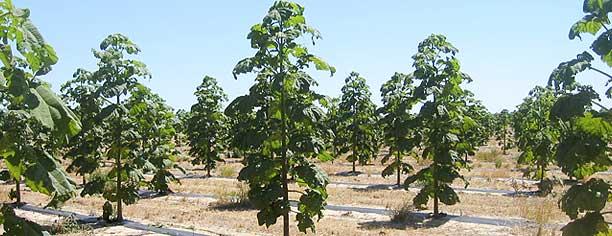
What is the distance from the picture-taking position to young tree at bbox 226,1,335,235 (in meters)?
9.16

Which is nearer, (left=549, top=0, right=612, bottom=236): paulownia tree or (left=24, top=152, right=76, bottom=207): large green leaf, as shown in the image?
(left=24, top=152, right=76, bottom=207): large green leaf

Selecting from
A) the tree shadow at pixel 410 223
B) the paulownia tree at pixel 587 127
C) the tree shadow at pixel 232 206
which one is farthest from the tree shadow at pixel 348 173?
the paulownia tree at pixel 587 127

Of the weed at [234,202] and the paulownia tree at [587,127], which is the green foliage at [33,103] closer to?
the paulownia tree at [587,127]

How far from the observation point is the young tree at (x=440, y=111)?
14.9 metres

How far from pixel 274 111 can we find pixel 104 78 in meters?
6.42

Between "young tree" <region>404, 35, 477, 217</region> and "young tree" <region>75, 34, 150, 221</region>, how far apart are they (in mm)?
7520

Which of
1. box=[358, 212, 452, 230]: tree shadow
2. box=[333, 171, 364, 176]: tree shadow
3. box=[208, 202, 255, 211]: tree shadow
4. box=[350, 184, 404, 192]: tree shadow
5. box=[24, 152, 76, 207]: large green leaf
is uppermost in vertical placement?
box=[333, 171, 364, 176]: tree shadow

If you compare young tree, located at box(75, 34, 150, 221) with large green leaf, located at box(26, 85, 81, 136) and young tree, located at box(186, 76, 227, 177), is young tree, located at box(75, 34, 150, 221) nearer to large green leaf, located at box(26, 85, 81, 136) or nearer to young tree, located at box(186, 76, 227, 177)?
large green leaf, located at box(26, 85, 81, 136)

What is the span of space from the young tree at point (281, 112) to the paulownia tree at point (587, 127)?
154 inches

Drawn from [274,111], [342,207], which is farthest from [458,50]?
[274,111]

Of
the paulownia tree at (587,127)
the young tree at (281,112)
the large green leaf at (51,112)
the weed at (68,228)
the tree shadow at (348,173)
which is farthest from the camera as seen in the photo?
the tree shadow at (348,173)

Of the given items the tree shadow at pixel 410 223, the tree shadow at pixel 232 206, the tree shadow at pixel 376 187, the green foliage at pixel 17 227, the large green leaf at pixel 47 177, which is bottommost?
the tree shadow at pixel 410 223

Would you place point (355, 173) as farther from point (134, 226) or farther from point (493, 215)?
point (134, 226)

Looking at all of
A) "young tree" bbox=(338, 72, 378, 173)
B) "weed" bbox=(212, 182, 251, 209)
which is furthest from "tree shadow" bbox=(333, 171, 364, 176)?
"weed" bbox=(212, 182, 251, 209)
